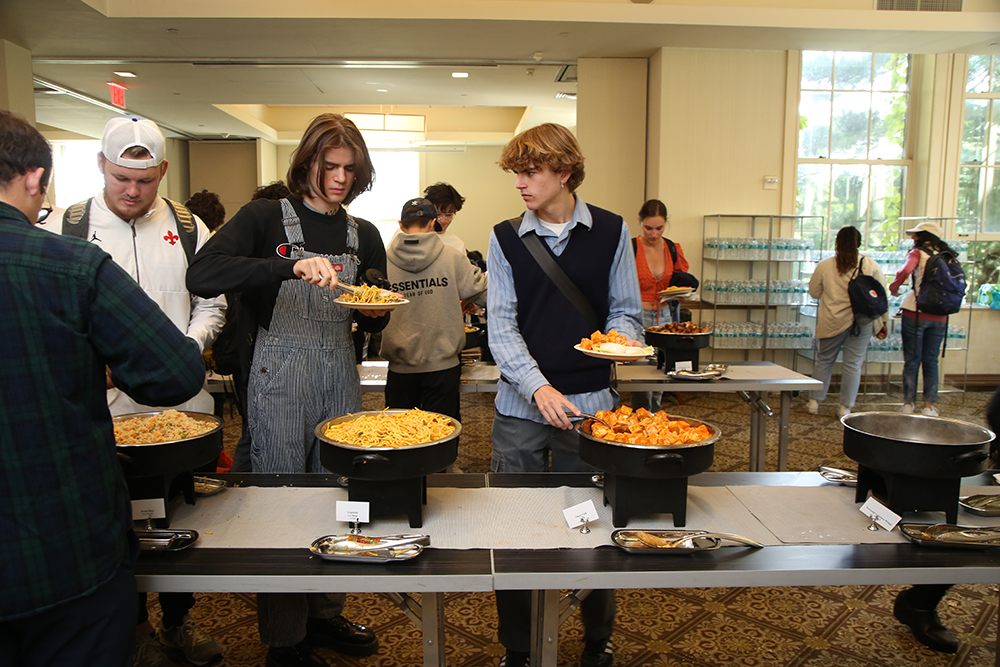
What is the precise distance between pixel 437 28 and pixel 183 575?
5628 millimetres

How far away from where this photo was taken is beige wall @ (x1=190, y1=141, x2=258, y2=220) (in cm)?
1292

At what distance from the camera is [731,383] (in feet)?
11.6

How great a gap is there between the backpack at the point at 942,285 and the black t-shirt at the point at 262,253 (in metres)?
5.38

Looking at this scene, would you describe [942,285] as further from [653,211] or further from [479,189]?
[479,189]

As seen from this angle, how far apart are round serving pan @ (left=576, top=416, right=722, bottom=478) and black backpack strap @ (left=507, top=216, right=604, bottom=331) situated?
61cm

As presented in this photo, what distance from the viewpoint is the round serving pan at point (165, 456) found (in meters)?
1.54

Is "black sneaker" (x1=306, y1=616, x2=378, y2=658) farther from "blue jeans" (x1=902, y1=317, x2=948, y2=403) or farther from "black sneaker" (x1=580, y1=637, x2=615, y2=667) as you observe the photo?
"blue jeans" (x1=902, y1=317, x2=948, y2=403)

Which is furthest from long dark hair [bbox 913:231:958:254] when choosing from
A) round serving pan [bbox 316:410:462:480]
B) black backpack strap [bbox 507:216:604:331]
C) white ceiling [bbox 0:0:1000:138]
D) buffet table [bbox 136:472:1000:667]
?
round serving pan [bbox 316:410:462:480]

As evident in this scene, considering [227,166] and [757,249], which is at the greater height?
[227,166]

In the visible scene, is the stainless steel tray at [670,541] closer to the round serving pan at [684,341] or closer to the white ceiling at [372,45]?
the round serving pan at [684,341]

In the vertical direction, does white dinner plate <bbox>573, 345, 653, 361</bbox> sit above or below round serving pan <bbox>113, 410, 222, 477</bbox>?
above

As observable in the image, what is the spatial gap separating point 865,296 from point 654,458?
16.5 ft

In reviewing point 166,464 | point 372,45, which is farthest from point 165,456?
point 372,45

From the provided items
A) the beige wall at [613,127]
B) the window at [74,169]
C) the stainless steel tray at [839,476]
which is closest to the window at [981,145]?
the beige wall at [613,127]
